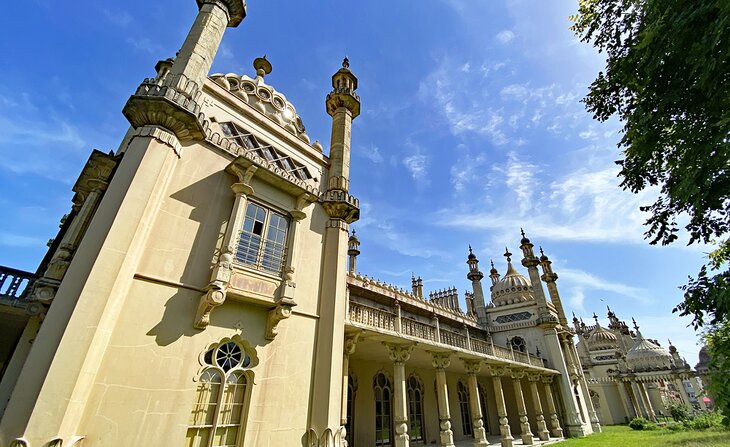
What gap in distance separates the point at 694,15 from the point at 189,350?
38.6 feet

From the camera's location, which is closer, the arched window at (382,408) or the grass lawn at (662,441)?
the arched window at (382,408)

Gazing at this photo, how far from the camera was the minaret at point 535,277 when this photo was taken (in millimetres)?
25284

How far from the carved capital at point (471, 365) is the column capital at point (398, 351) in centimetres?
574

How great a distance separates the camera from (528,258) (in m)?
27.4

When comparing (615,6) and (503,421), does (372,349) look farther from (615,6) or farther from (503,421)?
(615,6)

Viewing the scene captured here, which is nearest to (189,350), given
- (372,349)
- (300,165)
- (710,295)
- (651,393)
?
(300,165)

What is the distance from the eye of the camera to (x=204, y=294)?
25.3ft

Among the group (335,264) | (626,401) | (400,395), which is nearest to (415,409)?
(400,395)

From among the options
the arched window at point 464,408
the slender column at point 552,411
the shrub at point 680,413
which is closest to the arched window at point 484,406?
the arched window at point 464,408

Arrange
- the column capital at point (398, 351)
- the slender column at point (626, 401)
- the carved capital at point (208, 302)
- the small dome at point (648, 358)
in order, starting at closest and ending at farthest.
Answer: the carved capital at point (208, 302) < the column capital at point (398, 351) < the slender column at point (626, 401) < the small dome at point (648, 358)

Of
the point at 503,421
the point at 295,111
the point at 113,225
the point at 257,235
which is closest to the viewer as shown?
the point at 113,225

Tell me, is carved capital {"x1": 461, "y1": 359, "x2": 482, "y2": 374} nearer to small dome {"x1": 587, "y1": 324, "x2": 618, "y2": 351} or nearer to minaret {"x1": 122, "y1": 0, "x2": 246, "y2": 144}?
minaret {"x1": 122, "y1": 0, "x2": 246, "y2": 144}

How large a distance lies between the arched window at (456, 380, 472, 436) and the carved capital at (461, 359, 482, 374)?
5.13 m

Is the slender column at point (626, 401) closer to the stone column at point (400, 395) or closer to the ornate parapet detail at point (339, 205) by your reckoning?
the stone column at point (400, 395)
